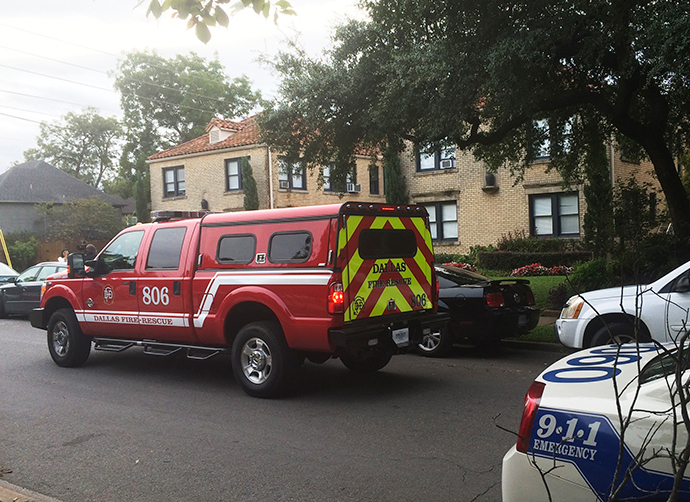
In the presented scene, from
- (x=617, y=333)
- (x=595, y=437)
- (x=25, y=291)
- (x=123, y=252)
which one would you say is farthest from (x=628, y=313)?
(x=25, y=291)

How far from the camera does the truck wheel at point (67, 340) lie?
9.29 m

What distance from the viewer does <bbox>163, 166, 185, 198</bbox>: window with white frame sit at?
112ft

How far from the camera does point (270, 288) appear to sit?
7094 millimetres

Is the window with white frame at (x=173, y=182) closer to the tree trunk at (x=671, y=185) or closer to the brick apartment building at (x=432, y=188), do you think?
the brick apartment building at (x=432, y=188)

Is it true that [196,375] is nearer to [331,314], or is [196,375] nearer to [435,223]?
[331,314]

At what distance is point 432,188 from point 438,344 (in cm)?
1783

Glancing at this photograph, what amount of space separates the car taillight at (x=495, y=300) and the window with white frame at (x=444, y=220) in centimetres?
1688

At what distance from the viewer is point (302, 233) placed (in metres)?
7.01

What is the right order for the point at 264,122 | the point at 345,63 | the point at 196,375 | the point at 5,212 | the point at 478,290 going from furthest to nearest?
the point at 5,212 → the point at 264,122 → the point at 345,63 → the point at 478,290 → the point at 196,375

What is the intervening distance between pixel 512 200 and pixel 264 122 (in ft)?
42.4

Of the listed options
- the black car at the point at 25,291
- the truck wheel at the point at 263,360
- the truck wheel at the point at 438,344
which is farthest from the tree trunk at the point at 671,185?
the black car at the point at 25,291

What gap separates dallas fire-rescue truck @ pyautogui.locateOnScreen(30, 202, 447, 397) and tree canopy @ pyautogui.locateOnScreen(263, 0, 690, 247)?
141 inches

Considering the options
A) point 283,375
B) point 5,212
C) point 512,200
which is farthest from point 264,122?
point 5,212

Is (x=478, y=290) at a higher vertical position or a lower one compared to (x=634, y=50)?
lower
